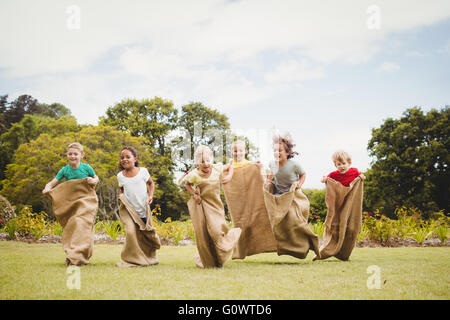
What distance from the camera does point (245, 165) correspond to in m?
6.78

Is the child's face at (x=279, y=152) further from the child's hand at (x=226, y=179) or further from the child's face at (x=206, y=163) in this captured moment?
the child's face at (x=206, y=163)

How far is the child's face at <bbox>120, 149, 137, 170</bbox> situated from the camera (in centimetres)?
648

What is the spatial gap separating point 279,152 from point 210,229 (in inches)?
78.8

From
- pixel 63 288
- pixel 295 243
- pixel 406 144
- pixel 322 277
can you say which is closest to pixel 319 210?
pixel 406 144

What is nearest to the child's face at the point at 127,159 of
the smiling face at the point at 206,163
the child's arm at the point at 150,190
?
the child's arm at the point at 150,190

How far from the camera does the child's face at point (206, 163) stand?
5907 mm

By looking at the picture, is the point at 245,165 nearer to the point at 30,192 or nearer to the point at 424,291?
the point at 424,291

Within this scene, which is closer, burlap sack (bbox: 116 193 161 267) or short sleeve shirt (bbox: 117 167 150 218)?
burlap sack (bbox: 116 193 161 267)

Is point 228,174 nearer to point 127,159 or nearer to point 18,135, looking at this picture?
point 127,159

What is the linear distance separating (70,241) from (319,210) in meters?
18.5

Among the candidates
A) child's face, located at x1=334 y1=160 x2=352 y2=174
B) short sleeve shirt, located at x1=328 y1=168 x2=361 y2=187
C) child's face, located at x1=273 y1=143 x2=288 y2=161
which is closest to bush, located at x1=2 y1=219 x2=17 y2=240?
child's face, located at x1=273 y1=143 x2=288 y2=161

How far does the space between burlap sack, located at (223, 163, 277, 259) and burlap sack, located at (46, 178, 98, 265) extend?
96.3 inches

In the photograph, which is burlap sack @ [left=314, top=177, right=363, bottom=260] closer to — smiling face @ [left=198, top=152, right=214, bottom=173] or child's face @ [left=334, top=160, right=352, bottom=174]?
child's face @ [left=334, top=160, right=352, bottom=174]

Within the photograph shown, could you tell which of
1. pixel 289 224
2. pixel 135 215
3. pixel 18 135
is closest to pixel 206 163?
pixel 135 215
